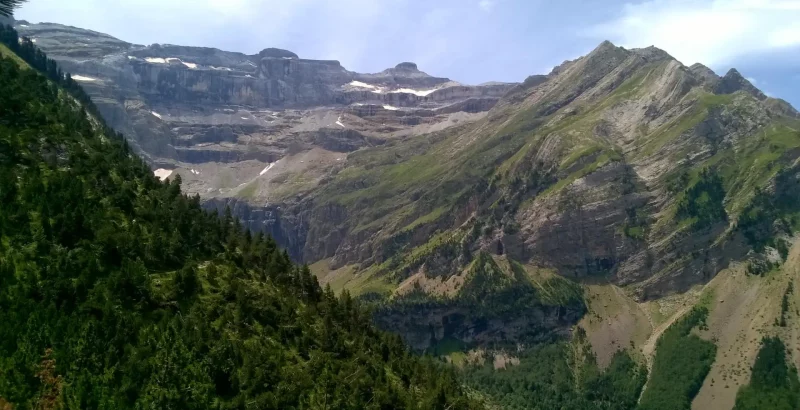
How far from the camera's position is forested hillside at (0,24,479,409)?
2432 inches

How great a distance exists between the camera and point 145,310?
7450 cm

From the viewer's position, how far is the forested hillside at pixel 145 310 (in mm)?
61781

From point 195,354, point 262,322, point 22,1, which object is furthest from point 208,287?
point 22,1

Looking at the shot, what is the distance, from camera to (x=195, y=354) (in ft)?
225

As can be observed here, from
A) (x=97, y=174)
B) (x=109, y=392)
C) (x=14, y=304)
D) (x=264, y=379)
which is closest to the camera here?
(x=109, y=392)

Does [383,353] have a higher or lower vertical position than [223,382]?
lower

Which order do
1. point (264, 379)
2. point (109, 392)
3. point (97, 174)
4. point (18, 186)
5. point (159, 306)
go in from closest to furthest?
point (109, 392) < point (264, 379) < point (159, 306) < point (18, 186) < point (97, 174)

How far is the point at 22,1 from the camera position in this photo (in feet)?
260

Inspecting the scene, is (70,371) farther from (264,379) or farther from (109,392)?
(264,379)

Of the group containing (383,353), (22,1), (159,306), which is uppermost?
(22,1)

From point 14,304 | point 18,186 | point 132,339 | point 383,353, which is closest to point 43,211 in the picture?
point 18,186

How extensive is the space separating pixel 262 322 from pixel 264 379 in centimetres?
1566

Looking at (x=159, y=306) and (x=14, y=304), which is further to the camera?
(x=159, y=306)

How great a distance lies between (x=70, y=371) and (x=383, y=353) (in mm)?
53866
